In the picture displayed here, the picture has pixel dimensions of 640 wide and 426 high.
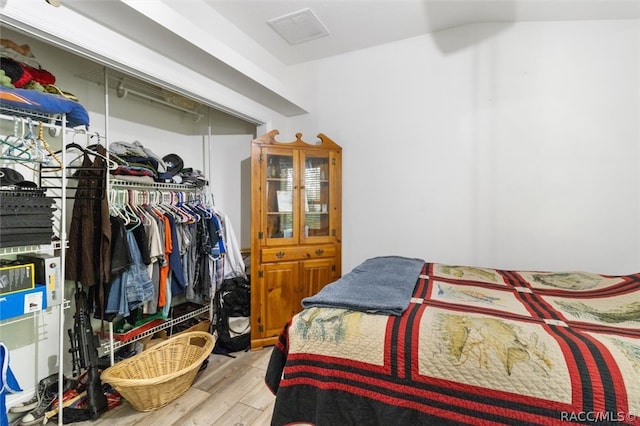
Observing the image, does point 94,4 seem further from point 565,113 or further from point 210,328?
point 565,113

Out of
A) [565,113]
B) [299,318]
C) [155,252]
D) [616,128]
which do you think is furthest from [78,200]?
[616,128]

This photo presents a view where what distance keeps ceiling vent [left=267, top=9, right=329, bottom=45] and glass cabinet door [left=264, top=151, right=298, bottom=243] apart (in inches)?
38.6

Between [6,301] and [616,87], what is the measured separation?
3.87 m

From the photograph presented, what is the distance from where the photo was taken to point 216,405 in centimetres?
187

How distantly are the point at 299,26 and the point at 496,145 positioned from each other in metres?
1.85

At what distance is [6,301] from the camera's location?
1.43 metres

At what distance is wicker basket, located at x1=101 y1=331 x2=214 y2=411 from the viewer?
172 cm

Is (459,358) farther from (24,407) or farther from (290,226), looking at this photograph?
(24,407)

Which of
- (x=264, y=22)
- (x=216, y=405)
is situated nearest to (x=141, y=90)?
(x=264, y=22)

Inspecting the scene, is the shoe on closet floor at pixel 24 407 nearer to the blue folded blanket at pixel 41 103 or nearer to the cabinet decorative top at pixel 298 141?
the blue folded blanket at pixel 41 103

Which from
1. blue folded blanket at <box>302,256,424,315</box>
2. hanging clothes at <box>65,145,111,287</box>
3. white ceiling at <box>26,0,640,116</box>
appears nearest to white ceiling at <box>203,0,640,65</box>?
white ceiling at <box>26,0,640,116</box>

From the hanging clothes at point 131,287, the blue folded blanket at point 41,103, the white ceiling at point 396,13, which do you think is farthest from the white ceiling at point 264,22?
the hanging clothes at point 131,287

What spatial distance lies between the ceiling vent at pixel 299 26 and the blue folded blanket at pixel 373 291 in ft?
6.36

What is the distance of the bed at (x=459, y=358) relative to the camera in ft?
3.20
